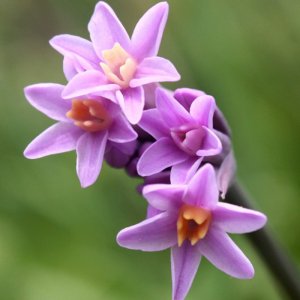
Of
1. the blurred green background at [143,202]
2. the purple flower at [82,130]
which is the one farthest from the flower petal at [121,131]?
the blurred green background at [143,202]

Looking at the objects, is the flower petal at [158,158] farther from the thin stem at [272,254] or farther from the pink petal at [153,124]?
the thin stem at [272,254]

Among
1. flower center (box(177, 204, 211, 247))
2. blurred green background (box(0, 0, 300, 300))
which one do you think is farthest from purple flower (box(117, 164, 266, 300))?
blurred green background (box(0, 0, 300, 300))

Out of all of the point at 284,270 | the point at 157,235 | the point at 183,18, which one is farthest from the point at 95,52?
the point at 183,18

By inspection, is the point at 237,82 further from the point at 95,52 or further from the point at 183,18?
the point at 95,52

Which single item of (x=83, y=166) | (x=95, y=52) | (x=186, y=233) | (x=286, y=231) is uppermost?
(x=95, y=52)

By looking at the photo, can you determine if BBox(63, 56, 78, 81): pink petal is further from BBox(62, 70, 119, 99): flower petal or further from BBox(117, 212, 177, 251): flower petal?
BBox(117, 212, 177, 251): flower petal

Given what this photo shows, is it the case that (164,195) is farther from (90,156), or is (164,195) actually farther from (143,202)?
(143,202)
